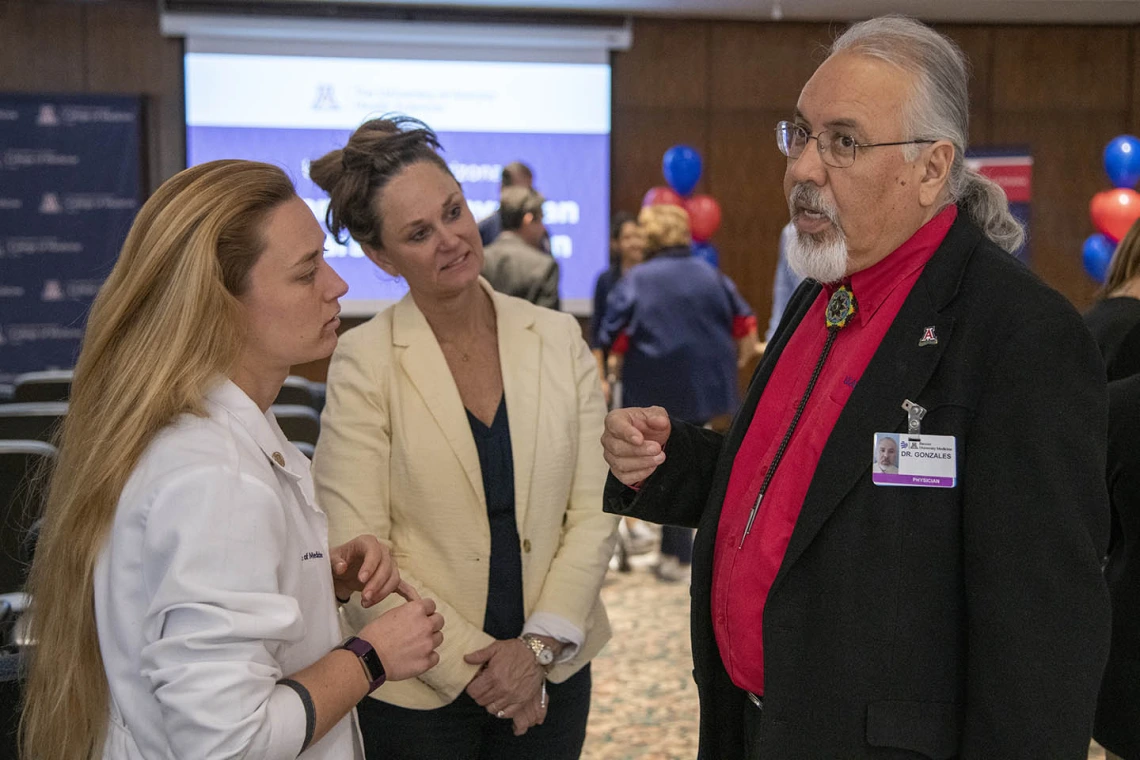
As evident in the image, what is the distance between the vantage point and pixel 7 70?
7.91 meters

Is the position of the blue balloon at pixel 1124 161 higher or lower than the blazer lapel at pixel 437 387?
higher

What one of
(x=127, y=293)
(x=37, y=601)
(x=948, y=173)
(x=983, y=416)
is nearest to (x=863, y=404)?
(x=983, y=416)

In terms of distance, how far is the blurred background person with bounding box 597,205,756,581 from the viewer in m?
5.56

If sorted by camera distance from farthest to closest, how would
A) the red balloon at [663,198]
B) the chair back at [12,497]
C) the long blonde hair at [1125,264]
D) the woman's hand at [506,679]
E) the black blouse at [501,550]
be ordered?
the red balloon at [663,198]
the chair back at [12,497]
the long blonde hair at [1125,264]
the black blouse at [501,550]
the woman's hand at [506,679]

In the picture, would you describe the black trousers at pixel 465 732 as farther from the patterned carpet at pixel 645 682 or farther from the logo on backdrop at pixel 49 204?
the logo on backdrop at pixel 49 204

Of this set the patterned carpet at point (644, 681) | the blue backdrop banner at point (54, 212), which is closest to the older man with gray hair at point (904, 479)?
the patterned carpet at point (644, 681)

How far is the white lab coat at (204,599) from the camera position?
124 centimetres

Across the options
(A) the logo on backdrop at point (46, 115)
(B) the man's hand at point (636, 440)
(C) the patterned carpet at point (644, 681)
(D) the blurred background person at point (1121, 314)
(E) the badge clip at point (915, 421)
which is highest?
(A) the logo on backdrop at point (46, 115)

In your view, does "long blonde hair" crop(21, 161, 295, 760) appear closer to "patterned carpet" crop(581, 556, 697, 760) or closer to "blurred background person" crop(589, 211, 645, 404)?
"patterned carpet" crop(581, 556, 697, 760)

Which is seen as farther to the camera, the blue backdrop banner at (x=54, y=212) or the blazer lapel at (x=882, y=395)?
the blue backdrop banner at (x=54, y=212)

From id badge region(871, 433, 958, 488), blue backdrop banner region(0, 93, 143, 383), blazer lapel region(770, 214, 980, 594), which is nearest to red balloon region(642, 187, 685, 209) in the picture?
blue backdrop banner region(0, 93, 143, 383)

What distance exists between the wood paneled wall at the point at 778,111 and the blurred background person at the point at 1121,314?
625 cm

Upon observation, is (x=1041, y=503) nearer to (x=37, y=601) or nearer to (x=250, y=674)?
(x=250, y=674)

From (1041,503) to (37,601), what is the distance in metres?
1.25
